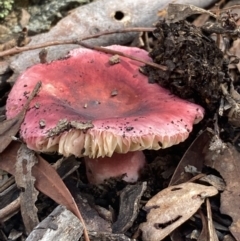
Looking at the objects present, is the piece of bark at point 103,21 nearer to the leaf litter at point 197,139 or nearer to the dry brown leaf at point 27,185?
the leaf litter at point 197,139

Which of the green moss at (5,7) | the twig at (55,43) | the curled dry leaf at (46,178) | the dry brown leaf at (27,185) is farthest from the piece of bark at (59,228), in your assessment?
the green moss at (5,7)

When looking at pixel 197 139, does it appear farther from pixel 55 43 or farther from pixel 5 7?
pixel 5 7

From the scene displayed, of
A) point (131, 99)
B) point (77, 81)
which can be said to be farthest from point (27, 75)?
point (131, 99)

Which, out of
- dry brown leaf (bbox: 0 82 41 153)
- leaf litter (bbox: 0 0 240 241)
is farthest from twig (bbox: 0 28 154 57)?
dry brown leaf (bbox: 0 82 41 153)

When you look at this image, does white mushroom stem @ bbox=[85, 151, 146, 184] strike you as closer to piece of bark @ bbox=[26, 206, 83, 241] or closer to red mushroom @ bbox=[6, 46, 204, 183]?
red mushroom @ bbox=[6, 46, 204, 183]

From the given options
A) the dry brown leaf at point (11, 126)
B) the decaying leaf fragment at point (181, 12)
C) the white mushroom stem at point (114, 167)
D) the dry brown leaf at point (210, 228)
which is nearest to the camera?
the dry brown leaf at point (210, 228)

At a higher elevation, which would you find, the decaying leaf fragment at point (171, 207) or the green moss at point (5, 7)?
the green moss at point (5, 7)

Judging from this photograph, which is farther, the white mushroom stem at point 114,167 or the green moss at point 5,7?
the green moss at point 5,7
